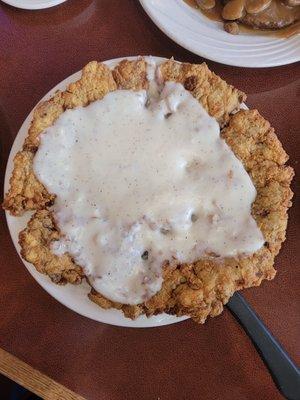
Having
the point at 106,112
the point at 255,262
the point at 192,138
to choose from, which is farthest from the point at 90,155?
the point at 255,262

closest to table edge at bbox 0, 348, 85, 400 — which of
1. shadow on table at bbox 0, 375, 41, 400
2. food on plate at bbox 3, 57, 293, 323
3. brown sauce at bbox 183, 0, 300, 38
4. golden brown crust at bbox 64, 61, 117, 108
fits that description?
food on plate at bbox 3, 57, 293, 323

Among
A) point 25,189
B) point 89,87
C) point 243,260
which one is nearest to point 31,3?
point 89,87

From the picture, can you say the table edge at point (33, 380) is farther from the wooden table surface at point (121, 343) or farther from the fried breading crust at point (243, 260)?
the fried breading crust at point (243, 260)

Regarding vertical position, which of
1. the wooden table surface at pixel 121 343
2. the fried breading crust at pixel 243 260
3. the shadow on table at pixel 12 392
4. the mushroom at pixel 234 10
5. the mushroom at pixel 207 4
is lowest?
the shadow on table at pixel 12 392

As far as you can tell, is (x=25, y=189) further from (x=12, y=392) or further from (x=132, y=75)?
(x=12, y=392)

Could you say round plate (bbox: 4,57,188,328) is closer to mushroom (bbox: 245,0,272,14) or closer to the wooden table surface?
the wooden table surface

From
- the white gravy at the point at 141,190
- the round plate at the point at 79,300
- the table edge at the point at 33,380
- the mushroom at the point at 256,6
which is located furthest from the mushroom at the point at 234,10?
the table edge at the point at 33,380

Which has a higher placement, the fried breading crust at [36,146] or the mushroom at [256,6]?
the fried breading crust at [36,146]
